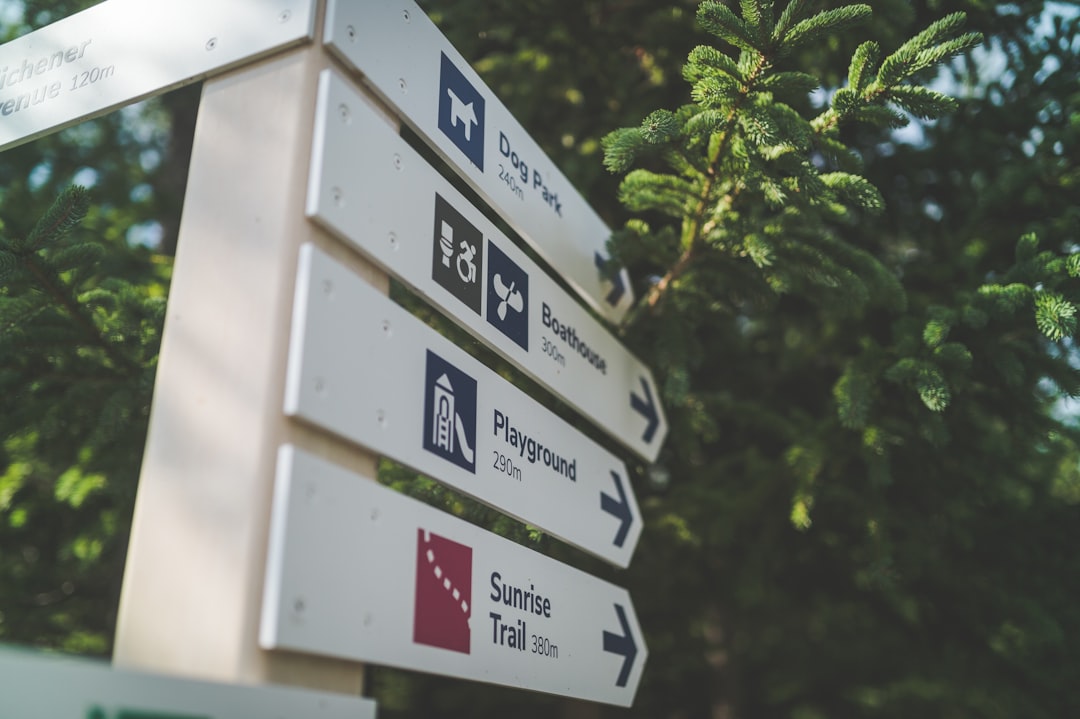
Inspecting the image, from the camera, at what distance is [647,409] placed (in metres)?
3.05

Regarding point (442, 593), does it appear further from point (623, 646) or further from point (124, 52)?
point (124, 52)

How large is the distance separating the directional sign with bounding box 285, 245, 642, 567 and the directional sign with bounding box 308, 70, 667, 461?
107mm

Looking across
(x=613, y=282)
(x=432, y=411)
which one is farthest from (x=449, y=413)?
(x=613, y=282)

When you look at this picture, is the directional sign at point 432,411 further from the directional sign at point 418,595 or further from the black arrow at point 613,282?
the black arrow at point 613,282

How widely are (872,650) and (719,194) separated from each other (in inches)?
147

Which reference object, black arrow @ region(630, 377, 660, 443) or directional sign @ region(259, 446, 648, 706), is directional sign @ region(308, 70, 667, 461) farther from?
directional sign @ region(259, 446, 648, 706)

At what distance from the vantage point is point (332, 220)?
1.55 m

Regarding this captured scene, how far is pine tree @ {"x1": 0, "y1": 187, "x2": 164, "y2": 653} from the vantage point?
2.32 m

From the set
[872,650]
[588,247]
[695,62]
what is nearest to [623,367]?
[588,247]

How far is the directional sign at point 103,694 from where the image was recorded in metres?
1.07

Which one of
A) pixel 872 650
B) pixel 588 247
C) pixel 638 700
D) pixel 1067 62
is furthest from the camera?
pixel 638 700

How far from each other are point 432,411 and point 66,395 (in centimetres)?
172

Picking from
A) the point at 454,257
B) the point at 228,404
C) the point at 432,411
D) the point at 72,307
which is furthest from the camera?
the point at 72,307

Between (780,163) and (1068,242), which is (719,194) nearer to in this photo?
(780,163)
